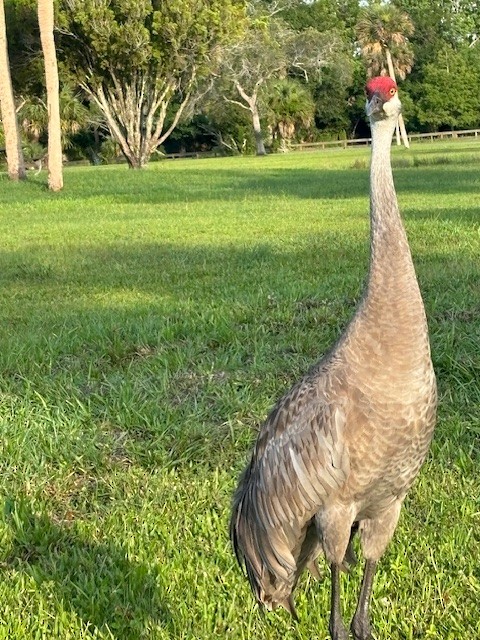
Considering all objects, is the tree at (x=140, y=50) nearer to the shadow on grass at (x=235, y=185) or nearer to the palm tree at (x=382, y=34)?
the shadow on grass at (x=235, y=185)

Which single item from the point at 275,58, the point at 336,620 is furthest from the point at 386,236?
the point at 275,58

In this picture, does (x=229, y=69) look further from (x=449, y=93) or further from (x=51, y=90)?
(x=51, y=90)

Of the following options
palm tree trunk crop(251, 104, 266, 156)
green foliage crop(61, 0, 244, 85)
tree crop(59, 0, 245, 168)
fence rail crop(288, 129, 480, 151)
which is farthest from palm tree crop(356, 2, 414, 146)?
green foliage crop(61, 0, 244, 85)

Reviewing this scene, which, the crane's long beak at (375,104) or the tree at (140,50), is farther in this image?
the tree at (140,50)

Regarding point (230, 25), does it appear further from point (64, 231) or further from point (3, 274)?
point (3, 274)

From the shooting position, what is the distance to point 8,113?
22656mm

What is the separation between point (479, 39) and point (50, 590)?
76.3 m

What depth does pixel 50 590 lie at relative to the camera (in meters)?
3.32

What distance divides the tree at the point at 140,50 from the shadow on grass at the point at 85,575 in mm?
26632

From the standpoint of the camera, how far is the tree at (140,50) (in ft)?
92.8

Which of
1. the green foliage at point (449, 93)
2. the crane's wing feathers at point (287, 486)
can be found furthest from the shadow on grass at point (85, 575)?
the green foliage at point (449, 93)

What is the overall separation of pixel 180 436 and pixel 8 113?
66.0 feet

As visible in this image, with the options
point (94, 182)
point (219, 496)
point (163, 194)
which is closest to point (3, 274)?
point (219, 496)

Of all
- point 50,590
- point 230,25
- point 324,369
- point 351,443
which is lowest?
point 50,590
